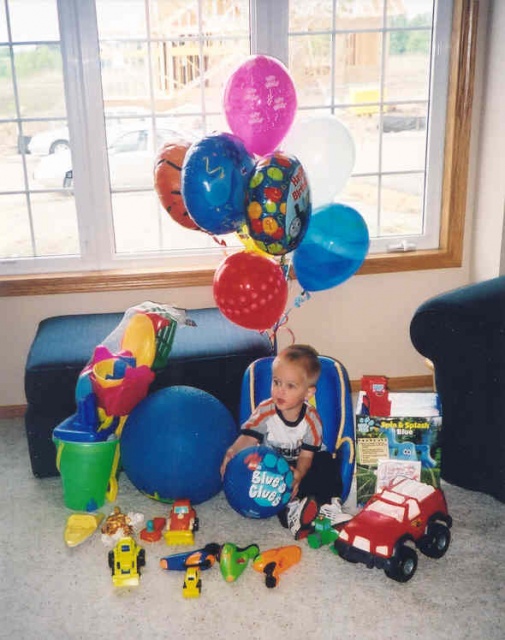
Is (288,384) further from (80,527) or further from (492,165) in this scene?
(492,165)

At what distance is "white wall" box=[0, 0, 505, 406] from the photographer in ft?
9.87

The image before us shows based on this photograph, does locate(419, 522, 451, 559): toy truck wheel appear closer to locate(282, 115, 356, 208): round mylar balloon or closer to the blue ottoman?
the blue ottoman

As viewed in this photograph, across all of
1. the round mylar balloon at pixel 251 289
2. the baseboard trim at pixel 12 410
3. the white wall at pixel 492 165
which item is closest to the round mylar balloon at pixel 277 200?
the round mylar balloon at pixel 251 289

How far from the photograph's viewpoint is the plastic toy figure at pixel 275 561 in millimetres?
2051

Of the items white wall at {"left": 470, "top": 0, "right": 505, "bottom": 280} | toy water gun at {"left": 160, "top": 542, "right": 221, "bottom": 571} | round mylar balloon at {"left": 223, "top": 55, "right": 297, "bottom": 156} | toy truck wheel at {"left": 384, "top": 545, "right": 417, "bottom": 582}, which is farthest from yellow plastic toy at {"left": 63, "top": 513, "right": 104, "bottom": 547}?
white wall at {"left": 470, "top": 0, "right": 505, "bottom": 280}

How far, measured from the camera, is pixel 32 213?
3.06m

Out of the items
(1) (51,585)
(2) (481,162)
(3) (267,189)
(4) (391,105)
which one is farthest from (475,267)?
(1) (51,585)

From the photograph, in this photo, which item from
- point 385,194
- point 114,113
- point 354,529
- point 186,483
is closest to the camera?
point 354,529

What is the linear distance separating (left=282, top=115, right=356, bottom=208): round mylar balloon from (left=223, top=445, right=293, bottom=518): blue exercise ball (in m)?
0.95

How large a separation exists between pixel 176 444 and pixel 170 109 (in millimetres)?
1513

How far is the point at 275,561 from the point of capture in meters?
2.09

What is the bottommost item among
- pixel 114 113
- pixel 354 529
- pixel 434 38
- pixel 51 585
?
pixel 51 585

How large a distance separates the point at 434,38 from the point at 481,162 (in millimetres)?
581

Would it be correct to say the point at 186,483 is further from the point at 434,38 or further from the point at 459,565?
the point at 434,38
